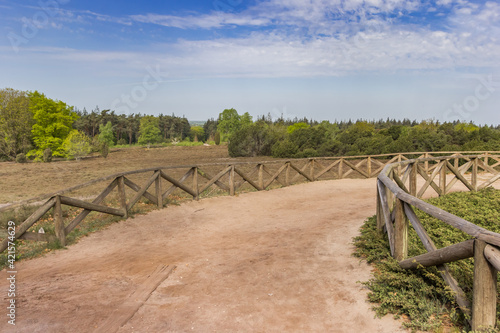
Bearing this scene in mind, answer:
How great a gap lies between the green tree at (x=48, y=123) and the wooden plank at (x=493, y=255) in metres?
51.0

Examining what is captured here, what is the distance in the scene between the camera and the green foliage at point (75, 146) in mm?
46188

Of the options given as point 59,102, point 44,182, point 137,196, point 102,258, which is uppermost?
point 59,102

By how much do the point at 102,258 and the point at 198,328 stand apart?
113 inches

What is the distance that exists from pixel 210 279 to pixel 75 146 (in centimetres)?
4920

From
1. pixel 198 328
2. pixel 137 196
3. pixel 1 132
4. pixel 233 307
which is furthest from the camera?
pixel 1 132

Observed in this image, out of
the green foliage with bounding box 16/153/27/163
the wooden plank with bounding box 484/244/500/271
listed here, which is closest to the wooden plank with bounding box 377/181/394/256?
the wooden plank with bounding box 484/244/500/271

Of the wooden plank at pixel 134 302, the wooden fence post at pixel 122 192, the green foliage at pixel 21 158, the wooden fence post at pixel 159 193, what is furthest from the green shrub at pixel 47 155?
the wooden plank at pixel 134 302

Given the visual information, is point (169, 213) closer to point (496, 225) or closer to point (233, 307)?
point (233, 307)

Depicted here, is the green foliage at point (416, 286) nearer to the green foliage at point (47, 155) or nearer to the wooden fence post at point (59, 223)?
the wooden fence post at point (59, 223)

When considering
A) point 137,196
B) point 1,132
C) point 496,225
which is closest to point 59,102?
point 1,132

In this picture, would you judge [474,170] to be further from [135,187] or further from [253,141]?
[253,141]

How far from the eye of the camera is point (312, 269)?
15.1 feet

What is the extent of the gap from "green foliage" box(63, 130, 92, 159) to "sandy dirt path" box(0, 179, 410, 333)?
1774 inches

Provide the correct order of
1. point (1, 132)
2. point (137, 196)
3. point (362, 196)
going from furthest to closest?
point (1, 132) < point (362, 196) < point (137, 196)
